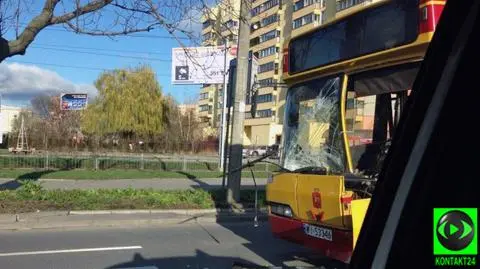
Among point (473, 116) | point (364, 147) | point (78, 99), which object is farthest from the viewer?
point (78, 99)

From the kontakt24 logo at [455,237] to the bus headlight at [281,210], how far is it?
5535 millimetres

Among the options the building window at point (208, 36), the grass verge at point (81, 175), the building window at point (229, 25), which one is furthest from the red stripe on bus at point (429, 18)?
the grass verge at point (81, 175)

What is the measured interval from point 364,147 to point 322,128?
0.61m

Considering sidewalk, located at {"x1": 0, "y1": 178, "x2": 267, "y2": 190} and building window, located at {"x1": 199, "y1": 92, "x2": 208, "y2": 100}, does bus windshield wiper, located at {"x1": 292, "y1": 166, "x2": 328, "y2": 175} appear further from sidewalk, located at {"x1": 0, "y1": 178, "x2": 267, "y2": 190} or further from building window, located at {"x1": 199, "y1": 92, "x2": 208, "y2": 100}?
building window, located at {"x1": 199, "y1": 92, "x2": 208, "y2": 100}

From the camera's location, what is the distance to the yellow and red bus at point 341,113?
5926mm

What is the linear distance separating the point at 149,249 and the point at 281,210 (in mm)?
2791

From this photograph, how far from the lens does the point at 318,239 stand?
6402mm

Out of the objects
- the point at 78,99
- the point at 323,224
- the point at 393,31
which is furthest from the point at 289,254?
the point at 78,99

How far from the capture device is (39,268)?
7.41 meters

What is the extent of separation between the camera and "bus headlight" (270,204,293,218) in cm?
700

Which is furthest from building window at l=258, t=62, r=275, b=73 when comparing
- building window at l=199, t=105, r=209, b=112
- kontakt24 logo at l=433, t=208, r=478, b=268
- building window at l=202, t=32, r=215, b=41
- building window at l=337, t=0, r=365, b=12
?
kontakt24 logo at l=433, t=208, r=478, b=268

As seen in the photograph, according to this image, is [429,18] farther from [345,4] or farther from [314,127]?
[345,4]

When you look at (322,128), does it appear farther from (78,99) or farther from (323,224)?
(78,99)

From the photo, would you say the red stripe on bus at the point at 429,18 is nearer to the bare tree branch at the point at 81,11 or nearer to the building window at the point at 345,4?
the bare tree branch at the point at 81,11
